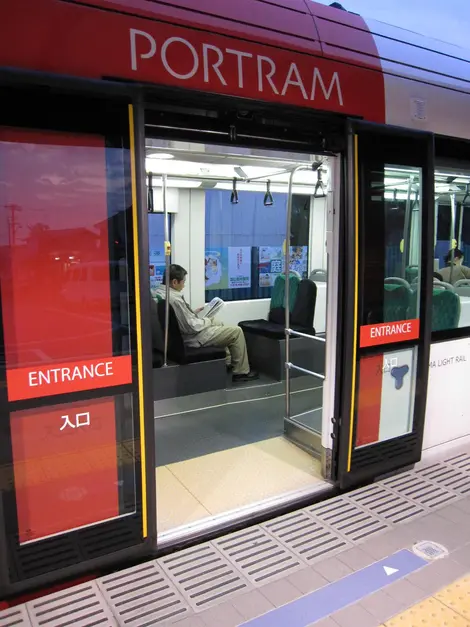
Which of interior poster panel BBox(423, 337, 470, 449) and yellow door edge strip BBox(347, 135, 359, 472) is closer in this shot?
yellow door edge strip BBox(347, 135, 359, 472)

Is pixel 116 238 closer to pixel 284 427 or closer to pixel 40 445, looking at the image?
pixel 40 445

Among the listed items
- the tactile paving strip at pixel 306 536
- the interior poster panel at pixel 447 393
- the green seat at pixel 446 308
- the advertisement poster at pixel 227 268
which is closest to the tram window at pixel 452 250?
the green seat at pixel 446 308

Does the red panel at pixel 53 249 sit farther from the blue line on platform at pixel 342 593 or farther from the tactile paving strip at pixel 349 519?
the tactile paving strip at pixel 349 519

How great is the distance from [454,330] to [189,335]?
2578 millimetres

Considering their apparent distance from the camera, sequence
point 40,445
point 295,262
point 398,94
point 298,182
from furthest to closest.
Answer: point 295,262 → point 298,182 → point 398,94 → point 40,445

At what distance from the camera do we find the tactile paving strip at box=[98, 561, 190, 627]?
7.14 ft

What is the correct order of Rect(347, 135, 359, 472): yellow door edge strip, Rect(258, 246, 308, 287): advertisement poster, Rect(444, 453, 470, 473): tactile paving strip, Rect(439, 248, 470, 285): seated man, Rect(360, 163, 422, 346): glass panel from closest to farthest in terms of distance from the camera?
1. Rect(347, 135, 359, 472): yellow door edge strip
2. Rect(360, 163, 422, 346): glass panel
3. Rect(444, 453, 470, 473): tactile paving strip
4. Rect(439, 248, 470, 285): seated man
5. Rect(258, 246, 308, 287): advertisement poster

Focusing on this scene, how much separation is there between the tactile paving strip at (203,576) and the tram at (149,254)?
11 centimetres

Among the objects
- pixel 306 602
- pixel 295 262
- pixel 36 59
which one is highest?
pixel 36 59

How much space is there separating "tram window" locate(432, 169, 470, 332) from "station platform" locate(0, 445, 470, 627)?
4.64ft

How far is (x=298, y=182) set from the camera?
5.77 meters

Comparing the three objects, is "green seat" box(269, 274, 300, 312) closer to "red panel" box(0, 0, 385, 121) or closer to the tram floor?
the tram floor

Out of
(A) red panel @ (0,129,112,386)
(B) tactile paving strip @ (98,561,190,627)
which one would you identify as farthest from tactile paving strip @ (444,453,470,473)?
(A) red panel @ (0,129,112,386)

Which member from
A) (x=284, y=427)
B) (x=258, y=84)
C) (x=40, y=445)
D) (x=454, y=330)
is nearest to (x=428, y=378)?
(x=454, y=330)
